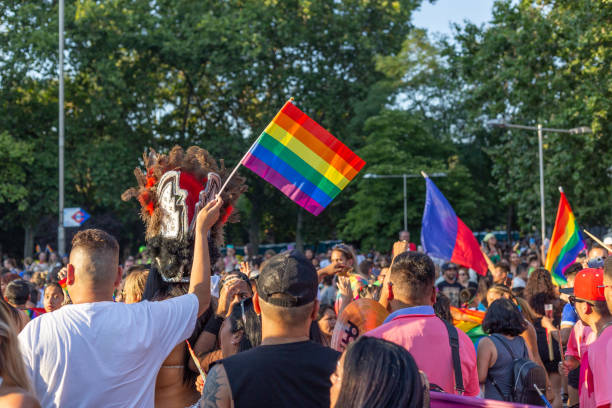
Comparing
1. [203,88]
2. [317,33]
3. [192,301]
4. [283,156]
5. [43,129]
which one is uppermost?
[317,33]

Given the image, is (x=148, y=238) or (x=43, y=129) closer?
(x=148, y=238)

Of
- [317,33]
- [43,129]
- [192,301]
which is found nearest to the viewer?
[192,301]

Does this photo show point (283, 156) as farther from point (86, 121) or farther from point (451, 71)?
point (86, 121)

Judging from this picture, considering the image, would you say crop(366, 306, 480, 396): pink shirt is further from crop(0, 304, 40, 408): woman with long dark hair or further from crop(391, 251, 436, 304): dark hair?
crop(0, 304, 40, 408): woman with long dark hair

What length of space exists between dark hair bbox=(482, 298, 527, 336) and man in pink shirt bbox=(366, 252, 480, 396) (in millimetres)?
1464

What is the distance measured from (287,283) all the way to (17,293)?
16.7ft

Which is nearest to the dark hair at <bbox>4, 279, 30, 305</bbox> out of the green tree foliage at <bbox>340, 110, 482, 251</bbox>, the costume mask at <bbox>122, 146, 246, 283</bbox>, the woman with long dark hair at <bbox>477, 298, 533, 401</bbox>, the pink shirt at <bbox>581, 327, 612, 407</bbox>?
the costume mask at <bbox>122, 146, 246, 283</bbox>

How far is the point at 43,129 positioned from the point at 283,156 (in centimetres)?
2631

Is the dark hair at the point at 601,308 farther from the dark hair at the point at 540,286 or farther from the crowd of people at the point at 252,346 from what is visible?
the dark hair at the point at 540,286

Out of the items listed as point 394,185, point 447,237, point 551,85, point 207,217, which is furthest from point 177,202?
point 394,185

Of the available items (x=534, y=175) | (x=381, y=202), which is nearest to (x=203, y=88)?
(x=381, y=202)

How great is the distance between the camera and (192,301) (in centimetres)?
337

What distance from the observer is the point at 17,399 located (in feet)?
8.29

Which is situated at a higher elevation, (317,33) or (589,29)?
(317,33)
